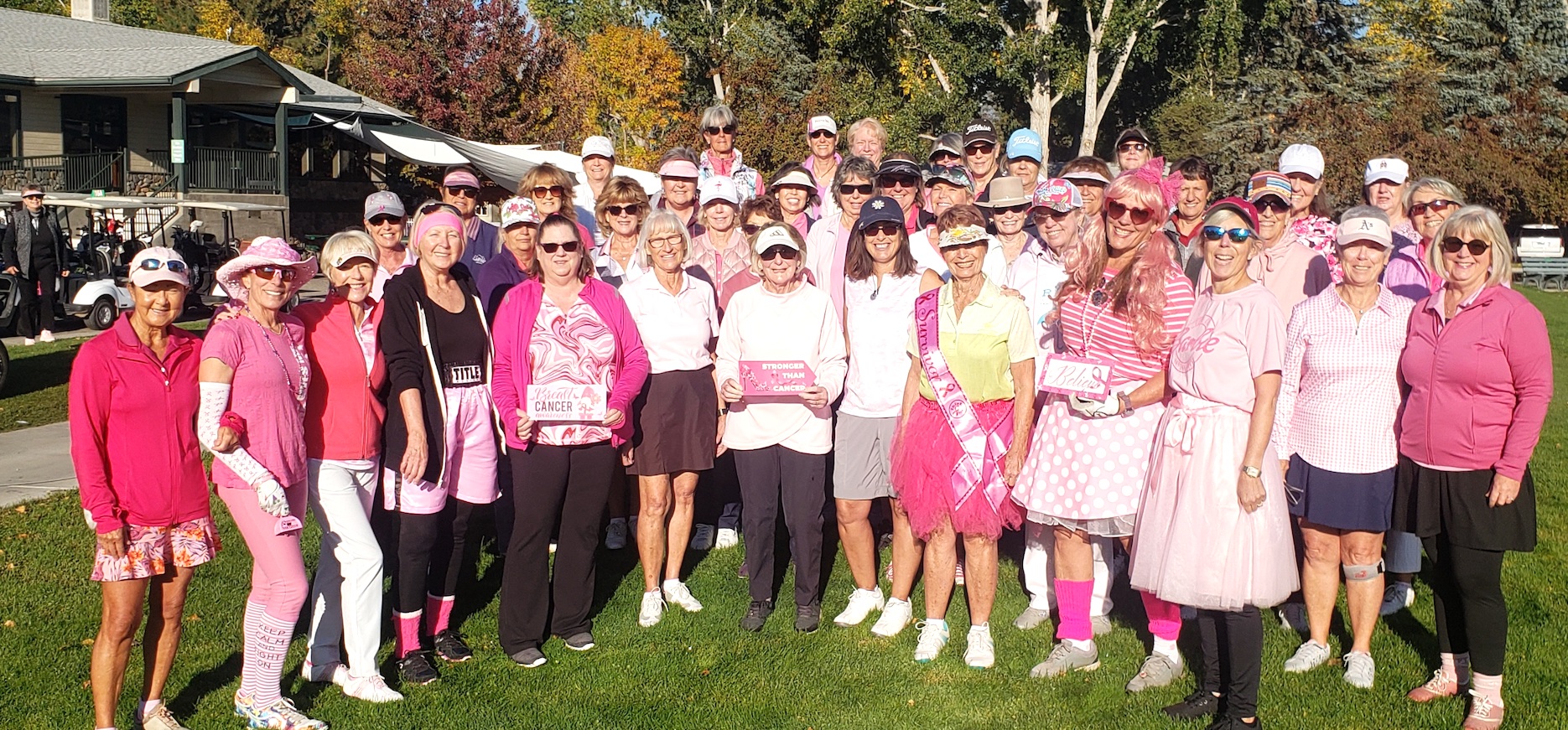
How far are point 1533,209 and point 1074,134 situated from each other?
1823cm

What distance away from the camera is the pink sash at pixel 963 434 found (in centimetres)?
541

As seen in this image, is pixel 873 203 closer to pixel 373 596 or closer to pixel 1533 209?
pixel 373 596

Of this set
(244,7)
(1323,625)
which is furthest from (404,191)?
(244,7)

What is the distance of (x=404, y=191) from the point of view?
34.5m

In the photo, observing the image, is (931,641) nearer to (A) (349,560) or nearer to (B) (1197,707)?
(B) (1197,707)

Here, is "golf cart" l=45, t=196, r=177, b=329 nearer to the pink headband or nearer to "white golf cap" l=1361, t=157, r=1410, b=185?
the pink headband

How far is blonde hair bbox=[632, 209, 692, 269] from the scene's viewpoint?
6.03m

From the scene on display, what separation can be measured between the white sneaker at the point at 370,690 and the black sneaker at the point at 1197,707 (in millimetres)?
3445

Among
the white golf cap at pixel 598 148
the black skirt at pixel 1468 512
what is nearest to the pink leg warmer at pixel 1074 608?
the black skirt at pixel 1468 512

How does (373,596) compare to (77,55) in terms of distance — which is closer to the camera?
(373,596)

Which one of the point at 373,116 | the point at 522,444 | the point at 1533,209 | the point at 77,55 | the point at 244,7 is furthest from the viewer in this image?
the point at 244,7

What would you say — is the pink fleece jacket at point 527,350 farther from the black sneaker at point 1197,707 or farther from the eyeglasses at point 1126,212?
the black sneaker at point 1197,707

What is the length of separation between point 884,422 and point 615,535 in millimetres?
2491

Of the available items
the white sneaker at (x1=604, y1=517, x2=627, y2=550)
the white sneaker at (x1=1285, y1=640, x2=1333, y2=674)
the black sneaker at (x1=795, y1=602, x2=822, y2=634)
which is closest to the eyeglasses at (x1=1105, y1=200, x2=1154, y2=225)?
the white sneaker at (x1=1285, y1=640, x2=1333, y2=674)
